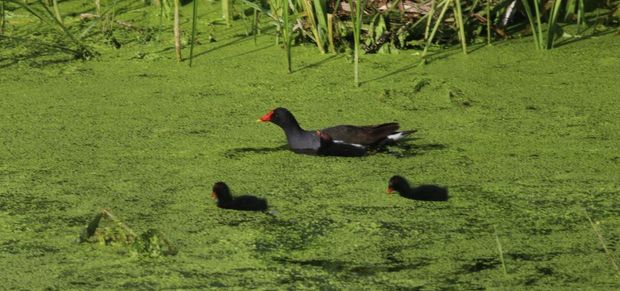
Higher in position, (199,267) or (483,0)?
(483,0)

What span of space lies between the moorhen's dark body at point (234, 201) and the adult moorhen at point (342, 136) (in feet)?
2.25

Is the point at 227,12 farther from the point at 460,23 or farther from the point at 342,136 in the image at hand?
the point at 342,136

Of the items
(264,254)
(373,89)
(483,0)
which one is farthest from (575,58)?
(264,254)

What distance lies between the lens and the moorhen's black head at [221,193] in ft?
14.1

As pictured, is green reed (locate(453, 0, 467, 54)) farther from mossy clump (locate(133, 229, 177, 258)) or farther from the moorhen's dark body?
mossy clump (locate(133, 229, 177, 258))

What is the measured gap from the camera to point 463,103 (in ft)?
18.2

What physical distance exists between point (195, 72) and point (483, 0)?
4.86 ft

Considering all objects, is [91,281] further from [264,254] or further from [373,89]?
[373,89]

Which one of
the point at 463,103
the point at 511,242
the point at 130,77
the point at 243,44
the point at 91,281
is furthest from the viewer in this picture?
the point at 243,44

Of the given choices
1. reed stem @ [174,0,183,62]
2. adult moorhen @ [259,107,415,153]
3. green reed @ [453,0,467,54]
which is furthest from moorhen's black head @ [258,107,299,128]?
green reed @ [453,0,467,54]

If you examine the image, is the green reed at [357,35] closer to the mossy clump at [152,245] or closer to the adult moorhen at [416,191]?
the adult moorhen at [416,191]

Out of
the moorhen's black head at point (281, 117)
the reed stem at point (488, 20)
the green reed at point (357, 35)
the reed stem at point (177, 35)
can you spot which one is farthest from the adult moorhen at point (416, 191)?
the reed stem at point (177, 35)

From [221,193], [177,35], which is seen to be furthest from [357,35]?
[221,193]

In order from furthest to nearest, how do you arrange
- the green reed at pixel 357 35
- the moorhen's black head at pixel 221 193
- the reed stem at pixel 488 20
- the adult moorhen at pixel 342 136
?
1. the reed stem at pixel 488 20
2. the green reed at pixel 357 35
3. the adult moorhen at pixel 342 136
4. the moorhen's black head at pixel 221 193
